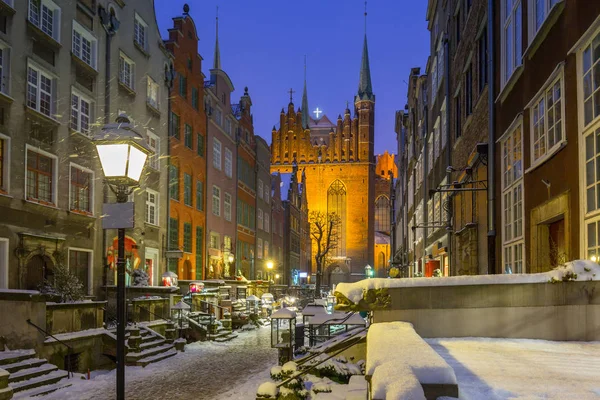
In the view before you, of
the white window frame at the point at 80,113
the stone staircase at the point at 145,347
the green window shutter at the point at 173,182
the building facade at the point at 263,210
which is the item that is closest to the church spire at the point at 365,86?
the building facade at the point at 263,210

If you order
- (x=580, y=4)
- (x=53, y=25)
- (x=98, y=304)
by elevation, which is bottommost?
(x=98, y=304)

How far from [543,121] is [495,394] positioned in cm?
736

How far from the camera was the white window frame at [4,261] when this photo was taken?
18703mm

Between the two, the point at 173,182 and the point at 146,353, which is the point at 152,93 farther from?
the point at 146,353

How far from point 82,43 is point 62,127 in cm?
413

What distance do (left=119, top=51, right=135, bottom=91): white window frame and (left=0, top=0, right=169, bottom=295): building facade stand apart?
54 millimetres

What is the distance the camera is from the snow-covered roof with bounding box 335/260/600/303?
6430 millimetres

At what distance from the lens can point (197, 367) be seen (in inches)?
784

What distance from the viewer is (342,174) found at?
92375 mm

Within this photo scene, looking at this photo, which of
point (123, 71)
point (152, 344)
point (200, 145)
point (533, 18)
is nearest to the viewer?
point (533, 18)

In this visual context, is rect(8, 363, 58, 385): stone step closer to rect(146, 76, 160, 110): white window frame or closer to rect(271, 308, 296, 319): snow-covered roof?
rect(271, 308, 296, 319): snow-covered roof

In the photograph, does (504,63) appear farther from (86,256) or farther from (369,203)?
(369,203)

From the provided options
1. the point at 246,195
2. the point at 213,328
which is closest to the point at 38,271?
the point at 213,328

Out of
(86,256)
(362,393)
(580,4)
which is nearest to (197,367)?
(86,256)
